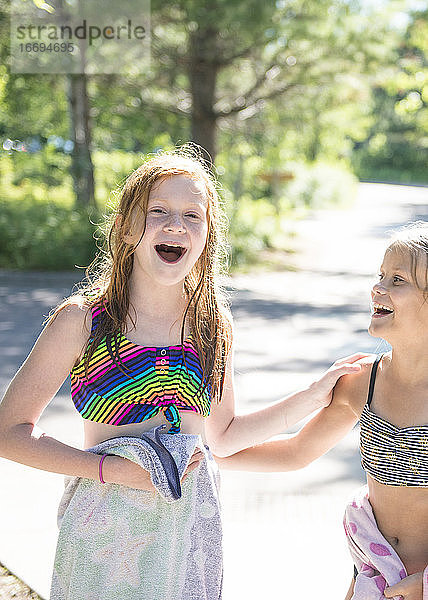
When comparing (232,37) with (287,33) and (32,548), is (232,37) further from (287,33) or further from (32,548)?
(32,548)

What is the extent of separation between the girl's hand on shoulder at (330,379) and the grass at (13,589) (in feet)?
5.61

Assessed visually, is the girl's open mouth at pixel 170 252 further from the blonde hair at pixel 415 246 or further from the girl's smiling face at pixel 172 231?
the blonde hair at pixel 415 246

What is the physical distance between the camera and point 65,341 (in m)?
1.78

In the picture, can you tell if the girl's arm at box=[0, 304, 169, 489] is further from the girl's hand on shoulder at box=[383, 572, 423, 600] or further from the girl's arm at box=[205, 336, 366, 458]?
the girl's hand on shoulder at box=[383, 572, 423, 600]

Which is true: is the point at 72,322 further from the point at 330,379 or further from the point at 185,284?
the point at 330,379

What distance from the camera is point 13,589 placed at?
10.7ft

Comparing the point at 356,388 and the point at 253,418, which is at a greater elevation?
the point at 356,388

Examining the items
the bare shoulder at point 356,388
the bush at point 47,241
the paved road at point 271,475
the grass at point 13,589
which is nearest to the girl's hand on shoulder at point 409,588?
the bare shoulder at point 356,388

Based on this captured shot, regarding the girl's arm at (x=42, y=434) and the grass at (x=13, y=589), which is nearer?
the girl's arm at (x=42, y=434)

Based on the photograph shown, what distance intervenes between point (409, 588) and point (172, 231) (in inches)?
34.6

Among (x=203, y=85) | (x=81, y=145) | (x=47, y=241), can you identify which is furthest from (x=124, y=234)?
(x=81, y=145)

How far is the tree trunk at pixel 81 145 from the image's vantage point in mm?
15531

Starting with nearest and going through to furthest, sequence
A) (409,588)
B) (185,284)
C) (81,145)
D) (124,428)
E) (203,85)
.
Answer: (409,588), (124,428), (185,284), (203,85), (81,145)

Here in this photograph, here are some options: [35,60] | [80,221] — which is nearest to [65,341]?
[80,221]
